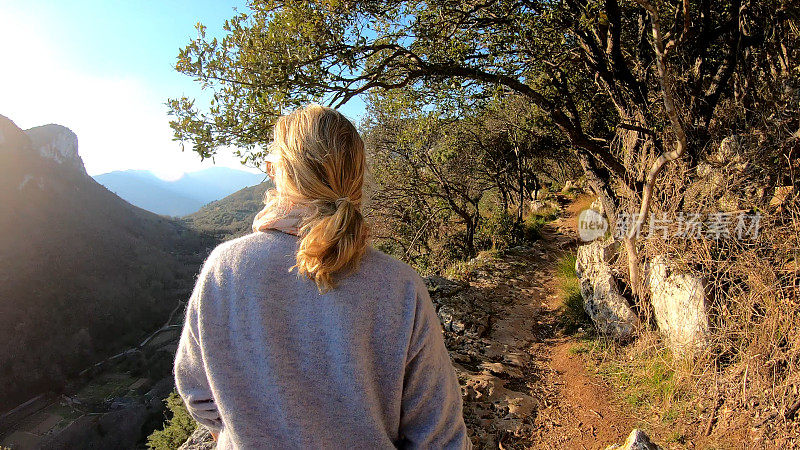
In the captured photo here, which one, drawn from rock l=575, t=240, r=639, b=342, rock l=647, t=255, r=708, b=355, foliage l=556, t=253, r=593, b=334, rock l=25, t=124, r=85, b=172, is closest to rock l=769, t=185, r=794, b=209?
rock l=647, t=255, r=708, b=355

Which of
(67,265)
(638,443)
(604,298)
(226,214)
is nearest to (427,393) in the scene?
(638,443)

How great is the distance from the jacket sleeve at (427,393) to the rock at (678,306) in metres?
3.54

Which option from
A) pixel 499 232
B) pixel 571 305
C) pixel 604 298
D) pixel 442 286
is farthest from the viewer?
pixel 499 232

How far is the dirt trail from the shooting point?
12.0ft

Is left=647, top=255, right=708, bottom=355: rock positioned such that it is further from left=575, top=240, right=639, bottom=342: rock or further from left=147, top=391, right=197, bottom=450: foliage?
left=147, top=391, right=197, bottom=450: foliage

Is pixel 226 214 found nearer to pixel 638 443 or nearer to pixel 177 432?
pixel 177 432

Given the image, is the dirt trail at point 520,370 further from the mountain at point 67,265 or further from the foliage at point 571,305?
the mountain at point 67,265

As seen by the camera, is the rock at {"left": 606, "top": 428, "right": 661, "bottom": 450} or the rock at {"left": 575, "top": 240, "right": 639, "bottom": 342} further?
the rock at {"left": 575, "top": 240, "right": 639, "bottom": 342}

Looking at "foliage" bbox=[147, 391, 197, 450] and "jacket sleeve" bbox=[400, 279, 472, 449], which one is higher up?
"jacket sleeve" bbox=[400, 279, 472, 449]

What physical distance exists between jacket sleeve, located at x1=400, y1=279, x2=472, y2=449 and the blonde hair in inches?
10.6

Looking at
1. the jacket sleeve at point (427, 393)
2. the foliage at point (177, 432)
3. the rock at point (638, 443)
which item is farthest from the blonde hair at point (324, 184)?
the foliage at point (177, 432)

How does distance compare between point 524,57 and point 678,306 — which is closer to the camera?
point 678,306

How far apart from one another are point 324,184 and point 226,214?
7614cm

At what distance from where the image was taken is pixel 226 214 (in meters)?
70.9
